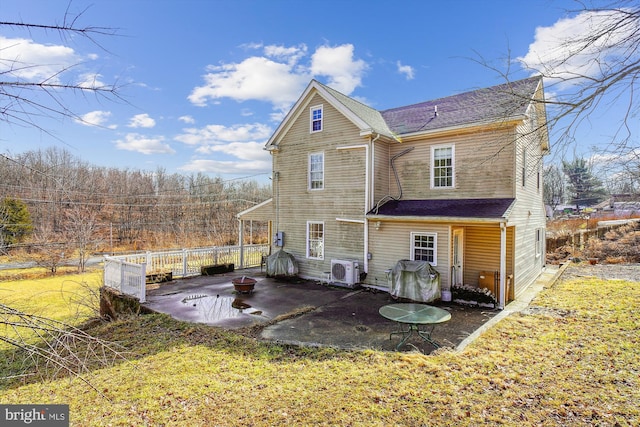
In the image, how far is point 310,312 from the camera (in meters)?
9.21

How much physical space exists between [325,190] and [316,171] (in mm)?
1022

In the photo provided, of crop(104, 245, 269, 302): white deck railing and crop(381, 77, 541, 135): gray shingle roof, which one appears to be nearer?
crop(104, 245, 269, 302): white deck railing

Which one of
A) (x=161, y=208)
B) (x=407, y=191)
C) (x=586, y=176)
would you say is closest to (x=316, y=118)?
(x=407, y=191)

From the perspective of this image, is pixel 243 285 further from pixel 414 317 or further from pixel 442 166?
pixel 442 166

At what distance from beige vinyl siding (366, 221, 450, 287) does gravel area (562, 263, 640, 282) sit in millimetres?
7912

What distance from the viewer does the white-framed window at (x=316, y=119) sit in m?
13.8

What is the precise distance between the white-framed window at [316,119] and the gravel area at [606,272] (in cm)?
1286

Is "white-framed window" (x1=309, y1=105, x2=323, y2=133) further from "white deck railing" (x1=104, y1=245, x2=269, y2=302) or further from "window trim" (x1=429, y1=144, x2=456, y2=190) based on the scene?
"white deck railing" (x1=104, y1=245, x2=269, y2=302)

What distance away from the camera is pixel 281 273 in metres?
13.5

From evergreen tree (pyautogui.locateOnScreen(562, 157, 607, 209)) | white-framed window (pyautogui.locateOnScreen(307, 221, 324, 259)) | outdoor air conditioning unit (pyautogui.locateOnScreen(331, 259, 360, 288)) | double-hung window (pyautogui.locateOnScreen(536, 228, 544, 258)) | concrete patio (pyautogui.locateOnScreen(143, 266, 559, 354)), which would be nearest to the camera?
evergreen tree (pyautogui.locateOnScreen(562, 157, 607, 209))

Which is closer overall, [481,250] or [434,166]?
[481,250]

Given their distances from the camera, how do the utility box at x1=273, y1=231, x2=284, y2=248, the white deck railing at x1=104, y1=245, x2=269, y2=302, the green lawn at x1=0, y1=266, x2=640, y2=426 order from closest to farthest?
1. the green lawn at x1=0, y1=266, x2=640, y2=426
2. the white deck railing at x1=104, y1=245, x2=269, y2=302
3. the utility box at x1=273, y1=231, x2=284, y2=248

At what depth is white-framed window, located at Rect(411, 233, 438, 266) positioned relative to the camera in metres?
10.7

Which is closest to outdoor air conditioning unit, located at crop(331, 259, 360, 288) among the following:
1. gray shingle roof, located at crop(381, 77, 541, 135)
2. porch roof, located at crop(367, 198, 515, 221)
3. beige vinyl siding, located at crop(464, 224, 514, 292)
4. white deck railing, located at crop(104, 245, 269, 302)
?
porch roof, located at crop(367, 198, 515, 221)
